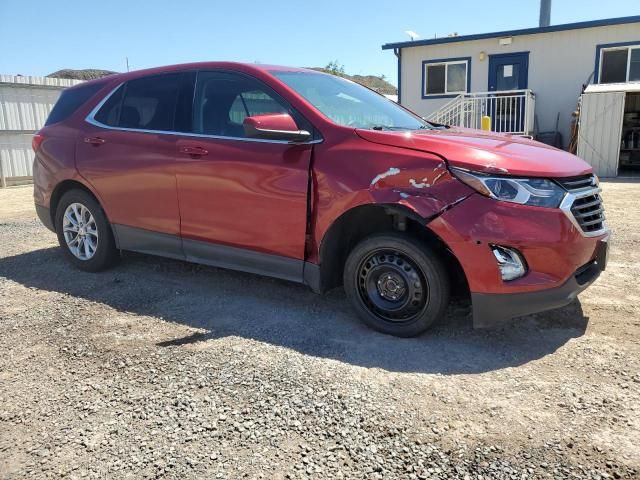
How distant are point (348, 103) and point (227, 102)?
0.96m

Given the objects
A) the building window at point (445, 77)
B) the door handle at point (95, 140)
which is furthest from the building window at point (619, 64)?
the door handle at point (95, 140)

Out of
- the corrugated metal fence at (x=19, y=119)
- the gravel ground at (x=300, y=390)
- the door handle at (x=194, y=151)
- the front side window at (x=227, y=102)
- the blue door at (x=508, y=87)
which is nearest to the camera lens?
the gravel ground at (x=300, y=390)

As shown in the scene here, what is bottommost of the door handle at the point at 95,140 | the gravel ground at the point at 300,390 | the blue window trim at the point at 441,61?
the gravel ground at the point at 300,390

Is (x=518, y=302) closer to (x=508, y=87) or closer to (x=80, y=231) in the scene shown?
(x=80, y=231)

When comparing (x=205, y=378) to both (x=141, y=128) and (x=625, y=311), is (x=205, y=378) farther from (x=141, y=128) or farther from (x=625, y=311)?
(x=625, y=311)

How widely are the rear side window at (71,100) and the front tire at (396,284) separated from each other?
3205mm

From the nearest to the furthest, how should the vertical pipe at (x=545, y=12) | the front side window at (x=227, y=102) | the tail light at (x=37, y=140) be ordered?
the front side window at (x=227, y=102) < the tail light at (x=37, y=140) < the vertical pipe at (x=545, y=12)

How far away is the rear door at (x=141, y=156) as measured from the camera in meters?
4.41

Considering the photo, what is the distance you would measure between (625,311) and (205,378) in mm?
3078

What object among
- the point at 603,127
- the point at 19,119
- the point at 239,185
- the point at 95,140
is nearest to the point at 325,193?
the point at 239,185

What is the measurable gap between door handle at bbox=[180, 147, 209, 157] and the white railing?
12314 mm

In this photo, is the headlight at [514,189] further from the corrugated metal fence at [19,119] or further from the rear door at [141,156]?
the corrugated metal fence at [19,119]

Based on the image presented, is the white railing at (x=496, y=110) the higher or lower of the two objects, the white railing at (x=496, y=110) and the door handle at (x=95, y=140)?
the higher

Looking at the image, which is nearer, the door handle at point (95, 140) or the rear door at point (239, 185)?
the rear door at point (239, 185)
